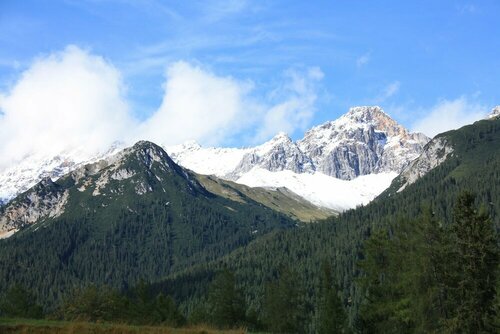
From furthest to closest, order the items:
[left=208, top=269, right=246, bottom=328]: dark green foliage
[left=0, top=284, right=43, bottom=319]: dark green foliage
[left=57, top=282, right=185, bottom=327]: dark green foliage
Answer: [left=0, top=284, right=43, bottom=319]: dark green foliage < [left=208, top=269, right=246, bottom=328]: dark green foliage < [left=57, top=282, right=185, bottom=327]: dark green foliage

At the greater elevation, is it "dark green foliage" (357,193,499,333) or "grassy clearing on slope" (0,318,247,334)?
"dark green foliage" (357,193,499,333)

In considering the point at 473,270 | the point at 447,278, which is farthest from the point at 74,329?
the point at 447,278

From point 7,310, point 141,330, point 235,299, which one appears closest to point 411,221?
point 141,330

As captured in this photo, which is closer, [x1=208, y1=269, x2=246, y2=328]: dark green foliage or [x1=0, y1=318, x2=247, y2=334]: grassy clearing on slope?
[x1=0, y1=318, x2=247, y2=334]: grassy clearing on slope

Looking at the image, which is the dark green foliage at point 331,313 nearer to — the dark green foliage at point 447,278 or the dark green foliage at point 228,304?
the dark green foliage at point 228,304

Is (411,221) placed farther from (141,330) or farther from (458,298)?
(141,330)

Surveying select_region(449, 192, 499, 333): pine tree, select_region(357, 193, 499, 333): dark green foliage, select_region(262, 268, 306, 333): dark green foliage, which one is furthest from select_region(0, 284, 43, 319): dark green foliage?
select_region(449, 192, 499, 333): pine tree

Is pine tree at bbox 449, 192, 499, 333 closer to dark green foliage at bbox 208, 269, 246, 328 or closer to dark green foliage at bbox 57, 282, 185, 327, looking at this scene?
dark green foliage at bbox 57, 282, 185, 327

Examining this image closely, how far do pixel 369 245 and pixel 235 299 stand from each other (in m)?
40.9

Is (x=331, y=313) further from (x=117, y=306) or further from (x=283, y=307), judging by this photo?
(x=117, y=306)

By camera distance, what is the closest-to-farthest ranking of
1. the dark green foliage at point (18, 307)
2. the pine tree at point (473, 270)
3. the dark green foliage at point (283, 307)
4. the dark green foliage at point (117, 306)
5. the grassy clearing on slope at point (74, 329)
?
the grassy clearing on slope at point (74, 329)
the pine tree at point (473, 270)
the dark green foliage at point (117, 306)
the dark green foliage at point (283, 307)
the dark green foliage at point (18, 307)

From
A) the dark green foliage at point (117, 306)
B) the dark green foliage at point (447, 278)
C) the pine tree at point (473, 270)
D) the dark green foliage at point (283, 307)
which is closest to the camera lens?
the pine tree at point (473, 270)

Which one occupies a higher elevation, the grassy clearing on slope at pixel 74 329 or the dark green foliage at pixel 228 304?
the dark green foliage at pixel 228 304

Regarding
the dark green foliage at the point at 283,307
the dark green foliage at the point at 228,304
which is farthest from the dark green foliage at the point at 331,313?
the dark green foliage at the point at 228,304
